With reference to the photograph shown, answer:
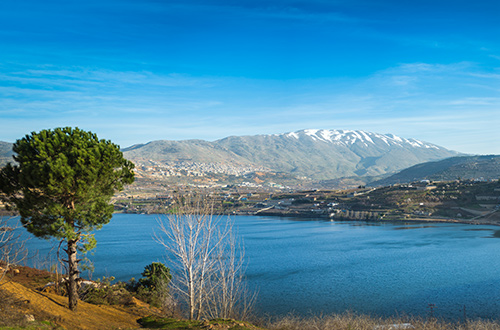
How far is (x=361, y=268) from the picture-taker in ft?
129

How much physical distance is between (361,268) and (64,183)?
3314 cm

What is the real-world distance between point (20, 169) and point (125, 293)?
9277 mm

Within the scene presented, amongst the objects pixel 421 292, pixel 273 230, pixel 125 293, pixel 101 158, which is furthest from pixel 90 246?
pixel 273 230

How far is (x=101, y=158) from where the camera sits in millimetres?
14641

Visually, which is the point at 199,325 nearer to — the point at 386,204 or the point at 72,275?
the point at 72,275

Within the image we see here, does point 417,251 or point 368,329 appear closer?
point 368,329

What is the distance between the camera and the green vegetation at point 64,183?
13359 mm

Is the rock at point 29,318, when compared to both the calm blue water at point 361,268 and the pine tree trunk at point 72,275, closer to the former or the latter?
the pine tree trunk at point 72,275

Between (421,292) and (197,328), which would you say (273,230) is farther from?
(197,328)

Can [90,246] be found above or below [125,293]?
above

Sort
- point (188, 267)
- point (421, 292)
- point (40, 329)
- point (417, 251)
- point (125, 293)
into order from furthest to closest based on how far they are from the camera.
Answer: point (417, 251) → point (421, 292) → point (125, 293) → point (188, 267) → point (40, 329)

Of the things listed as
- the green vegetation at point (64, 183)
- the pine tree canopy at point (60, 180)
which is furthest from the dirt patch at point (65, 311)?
the pine tree canopy at point (60, 180)

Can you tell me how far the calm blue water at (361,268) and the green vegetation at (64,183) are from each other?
14.3m

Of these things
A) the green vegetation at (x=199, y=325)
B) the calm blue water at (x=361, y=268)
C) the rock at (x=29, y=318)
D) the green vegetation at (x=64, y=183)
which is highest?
the green vegetation at (x=64, y=183)
